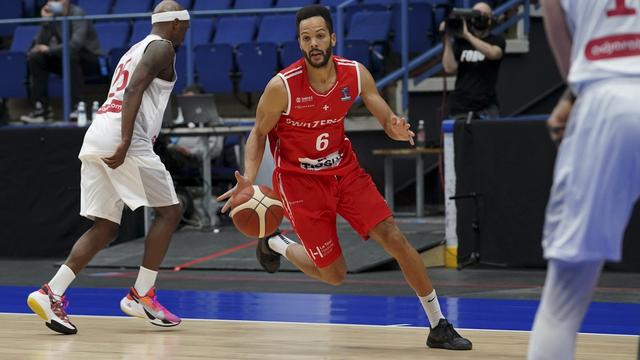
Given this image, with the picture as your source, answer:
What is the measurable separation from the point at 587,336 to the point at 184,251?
227 inches

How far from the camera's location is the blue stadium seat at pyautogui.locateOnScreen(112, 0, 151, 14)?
16.4 m

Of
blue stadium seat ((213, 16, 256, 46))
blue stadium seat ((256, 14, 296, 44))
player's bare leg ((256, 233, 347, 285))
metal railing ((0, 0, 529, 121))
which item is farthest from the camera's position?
blue stadium seat ((213, 16, 256, 46))

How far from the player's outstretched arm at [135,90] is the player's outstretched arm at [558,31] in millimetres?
3833

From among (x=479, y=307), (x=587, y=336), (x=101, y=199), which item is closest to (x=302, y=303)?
(x=479, y=307)

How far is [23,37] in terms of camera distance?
16.2 meters

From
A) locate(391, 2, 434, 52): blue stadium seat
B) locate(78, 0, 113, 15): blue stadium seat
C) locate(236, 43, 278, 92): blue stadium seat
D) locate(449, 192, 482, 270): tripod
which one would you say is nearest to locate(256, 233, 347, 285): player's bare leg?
locate(449, 192, 482, 270): tripod

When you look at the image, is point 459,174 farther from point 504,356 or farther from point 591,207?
point 591,207

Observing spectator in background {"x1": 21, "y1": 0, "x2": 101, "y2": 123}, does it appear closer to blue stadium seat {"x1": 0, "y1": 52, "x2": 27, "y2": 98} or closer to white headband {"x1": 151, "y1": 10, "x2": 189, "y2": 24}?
blue stadium seat {"x1": 0, "y1": 52, "x2": 27, "y2": 98}

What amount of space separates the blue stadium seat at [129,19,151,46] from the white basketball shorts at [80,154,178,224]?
26.6 ft

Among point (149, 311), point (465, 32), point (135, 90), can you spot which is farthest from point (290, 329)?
point (465, 32)

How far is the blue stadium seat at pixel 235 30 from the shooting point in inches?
613

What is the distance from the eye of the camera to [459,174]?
11078mm

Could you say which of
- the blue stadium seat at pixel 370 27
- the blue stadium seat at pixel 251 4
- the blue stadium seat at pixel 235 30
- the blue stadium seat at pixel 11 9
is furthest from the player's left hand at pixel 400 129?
the blue stadium seat at pixel 11 9

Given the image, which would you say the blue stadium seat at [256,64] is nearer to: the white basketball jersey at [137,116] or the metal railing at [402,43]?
the metal railing at [402,43]
